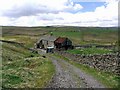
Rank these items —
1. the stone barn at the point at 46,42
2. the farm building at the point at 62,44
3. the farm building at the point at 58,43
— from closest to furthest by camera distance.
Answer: the farm building at the point at 62,44 → the farm building at the point at 58,43 → the stone barn at the point at 46,42

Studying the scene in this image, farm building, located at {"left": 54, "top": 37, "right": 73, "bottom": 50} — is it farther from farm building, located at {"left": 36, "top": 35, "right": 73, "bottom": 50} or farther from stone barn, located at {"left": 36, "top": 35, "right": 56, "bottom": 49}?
stone barn, located at {"left": 36, "top": 35, "right": 56, "bottom": 49}

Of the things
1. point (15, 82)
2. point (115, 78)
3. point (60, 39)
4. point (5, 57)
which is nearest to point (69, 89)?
point (15, 82)

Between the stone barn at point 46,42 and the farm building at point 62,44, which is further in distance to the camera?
the stone barn at point 46,42

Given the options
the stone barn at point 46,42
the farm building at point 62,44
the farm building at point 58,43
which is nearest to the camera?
the farm building at point 62,44

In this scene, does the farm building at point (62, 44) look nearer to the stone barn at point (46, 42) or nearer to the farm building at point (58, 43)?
the farm building at point (58, 43)

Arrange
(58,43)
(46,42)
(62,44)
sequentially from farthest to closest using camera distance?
(46,42)
(58,43)
(62,44)

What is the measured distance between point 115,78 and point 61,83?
31.9 feet

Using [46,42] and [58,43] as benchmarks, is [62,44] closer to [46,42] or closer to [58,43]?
[58,43]

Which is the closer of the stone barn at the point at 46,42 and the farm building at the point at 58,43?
the farm building at the point at 58,43

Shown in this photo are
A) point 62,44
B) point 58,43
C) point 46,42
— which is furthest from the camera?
point 46,42

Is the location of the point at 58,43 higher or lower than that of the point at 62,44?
higher

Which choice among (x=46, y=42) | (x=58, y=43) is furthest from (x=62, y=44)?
(x=46, y=42)

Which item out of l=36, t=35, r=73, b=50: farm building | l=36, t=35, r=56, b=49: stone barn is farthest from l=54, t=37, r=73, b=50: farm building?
l=36, t=35, r=56, b=49: stone barn

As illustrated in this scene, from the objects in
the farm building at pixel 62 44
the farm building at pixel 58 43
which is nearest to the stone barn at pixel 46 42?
the farm building at pixel 58 43
